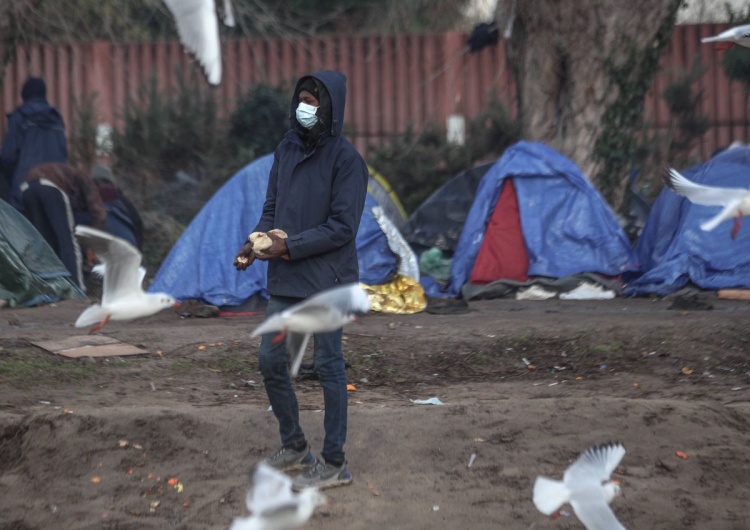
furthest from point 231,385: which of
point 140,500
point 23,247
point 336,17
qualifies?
point 336,17

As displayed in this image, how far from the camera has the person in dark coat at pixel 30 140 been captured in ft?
35.2

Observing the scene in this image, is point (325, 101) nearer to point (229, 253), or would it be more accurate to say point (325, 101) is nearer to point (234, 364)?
point (234, 364)

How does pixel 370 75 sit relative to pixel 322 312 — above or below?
above

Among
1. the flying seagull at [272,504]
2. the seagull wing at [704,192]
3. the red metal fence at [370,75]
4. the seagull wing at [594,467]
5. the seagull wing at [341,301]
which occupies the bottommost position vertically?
the seagull wing at [594,467]

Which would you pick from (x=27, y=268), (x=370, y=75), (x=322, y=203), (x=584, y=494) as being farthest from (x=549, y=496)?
(x=370, y=75)

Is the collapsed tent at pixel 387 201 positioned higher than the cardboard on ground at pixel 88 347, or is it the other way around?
the collapsed tent at pixel 387 201

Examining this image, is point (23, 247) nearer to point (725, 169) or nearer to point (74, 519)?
point (74, 519)

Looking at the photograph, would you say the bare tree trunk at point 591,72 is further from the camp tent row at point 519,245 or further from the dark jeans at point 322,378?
the dark jeans at point 322,378

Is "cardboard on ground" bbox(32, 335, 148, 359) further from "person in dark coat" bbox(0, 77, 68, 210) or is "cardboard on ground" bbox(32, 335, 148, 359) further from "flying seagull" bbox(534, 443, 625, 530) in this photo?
"person in dark coat" bbox(0, 77, 68, 210)

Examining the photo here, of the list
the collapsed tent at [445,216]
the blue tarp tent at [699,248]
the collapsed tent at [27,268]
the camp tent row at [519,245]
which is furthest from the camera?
the collapsed tent at [445,216]

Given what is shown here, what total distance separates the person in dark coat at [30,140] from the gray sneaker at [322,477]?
7021 mm

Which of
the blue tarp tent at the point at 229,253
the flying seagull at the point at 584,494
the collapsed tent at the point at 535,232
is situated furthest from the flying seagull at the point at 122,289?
the collapsed tent at the point at 535,232

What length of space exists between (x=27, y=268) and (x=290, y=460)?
5312 millimetres

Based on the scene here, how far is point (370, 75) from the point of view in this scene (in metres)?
14.8
